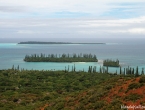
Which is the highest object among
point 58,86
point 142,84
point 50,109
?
point 142,84

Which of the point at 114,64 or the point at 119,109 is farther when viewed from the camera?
the point at 114,64

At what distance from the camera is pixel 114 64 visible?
13512 centimetres

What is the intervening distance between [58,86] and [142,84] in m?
43.0

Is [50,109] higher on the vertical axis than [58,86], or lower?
higher

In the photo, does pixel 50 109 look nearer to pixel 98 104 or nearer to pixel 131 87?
pixel 98 104

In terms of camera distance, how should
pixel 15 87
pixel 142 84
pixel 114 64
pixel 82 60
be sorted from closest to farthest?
pixel 142 84 < pixel 15 87 < pixel 114 64 < pixel 82 60

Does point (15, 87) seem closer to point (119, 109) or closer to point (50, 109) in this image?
point (50, 109)

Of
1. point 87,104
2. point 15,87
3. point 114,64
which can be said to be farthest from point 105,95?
point 114,64

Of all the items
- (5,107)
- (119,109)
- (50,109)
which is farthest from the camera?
(5,107)

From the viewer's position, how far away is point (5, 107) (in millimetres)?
30688

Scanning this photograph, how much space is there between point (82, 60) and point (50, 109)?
471ft

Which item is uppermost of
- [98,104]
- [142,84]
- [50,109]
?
[142,84]

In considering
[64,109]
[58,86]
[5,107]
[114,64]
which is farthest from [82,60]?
[64,109]

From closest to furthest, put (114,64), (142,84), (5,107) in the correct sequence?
(142,84) → (5,107) → (114,64)
